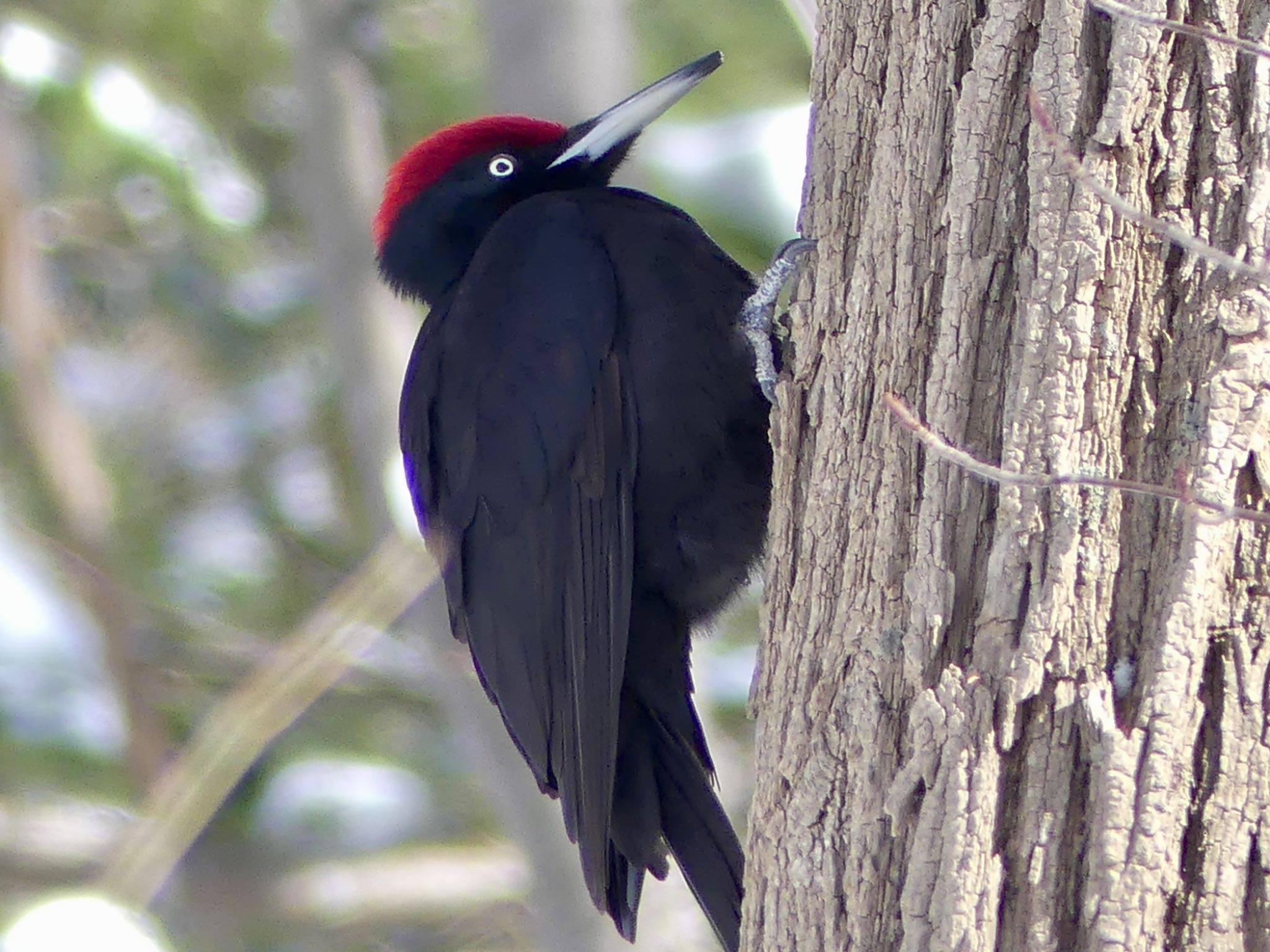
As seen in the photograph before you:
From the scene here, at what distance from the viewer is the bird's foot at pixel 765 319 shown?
9.22ft

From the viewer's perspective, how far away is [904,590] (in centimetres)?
199

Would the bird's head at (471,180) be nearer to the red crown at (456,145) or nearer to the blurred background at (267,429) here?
the red crown at (456,145)

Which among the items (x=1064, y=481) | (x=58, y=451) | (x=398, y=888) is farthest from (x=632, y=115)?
(x=398, y=888)

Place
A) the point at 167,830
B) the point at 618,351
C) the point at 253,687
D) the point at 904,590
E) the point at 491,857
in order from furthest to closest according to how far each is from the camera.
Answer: the point at 491,857 < the point at 253,687 < the point at 167,830 < the point at 618,351 < the point at 904,590

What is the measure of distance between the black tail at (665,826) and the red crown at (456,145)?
1.31 m

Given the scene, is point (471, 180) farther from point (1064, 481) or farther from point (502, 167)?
point (1064, 481)

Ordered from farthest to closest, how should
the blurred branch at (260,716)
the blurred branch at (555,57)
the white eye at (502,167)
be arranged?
the blurred branch at (555,57), the blurred branch at (260,716), the white eye at (502,167)

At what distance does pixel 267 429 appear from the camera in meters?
7.23

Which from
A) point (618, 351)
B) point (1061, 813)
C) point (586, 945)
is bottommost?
point (1061, 813)

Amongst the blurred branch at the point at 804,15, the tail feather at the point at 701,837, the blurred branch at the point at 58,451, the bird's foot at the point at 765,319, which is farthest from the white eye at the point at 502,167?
the blurred branch at the point at 58,451

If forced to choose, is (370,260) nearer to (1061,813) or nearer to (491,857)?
(491,857)

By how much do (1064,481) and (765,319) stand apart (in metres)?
1.26

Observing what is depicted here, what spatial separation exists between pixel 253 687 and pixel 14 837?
84.3 inches

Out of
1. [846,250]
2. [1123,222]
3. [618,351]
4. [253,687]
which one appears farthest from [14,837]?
[1123,222]
